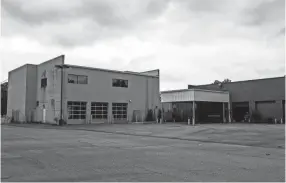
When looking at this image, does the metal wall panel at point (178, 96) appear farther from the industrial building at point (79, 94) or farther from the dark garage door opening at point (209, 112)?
the dark garage door opening at point (209, 112)

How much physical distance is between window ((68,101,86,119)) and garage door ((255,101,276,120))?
23.8 m

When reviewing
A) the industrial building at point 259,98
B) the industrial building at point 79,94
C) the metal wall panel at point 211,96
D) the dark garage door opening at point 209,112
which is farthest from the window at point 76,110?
the industrial building at point 259,98

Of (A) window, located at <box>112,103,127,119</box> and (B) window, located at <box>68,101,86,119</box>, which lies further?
(A) window, located at <box>112,103,127,119</box>

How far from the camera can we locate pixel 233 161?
32.4 feet

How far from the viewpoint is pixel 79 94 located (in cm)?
4031

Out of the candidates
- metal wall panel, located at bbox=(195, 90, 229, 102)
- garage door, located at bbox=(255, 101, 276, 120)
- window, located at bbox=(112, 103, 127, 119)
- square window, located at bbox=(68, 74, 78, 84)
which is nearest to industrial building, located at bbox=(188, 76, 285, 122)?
garage door, located at bbox=(255, 101, 276, 120)

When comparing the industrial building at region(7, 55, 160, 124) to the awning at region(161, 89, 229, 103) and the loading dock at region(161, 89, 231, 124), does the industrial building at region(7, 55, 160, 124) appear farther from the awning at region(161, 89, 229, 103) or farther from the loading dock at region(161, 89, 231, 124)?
the awning at region(161, 89, 229, 103)

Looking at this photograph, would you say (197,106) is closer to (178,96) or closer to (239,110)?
(239,110)

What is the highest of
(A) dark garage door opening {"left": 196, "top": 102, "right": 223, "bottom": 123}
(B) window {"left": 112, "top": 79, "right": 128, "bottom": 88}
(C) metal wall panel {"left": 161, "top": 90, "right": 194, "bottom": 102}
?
(B) window {"left": 112, "top": 79, "right": 128, "bottom": 88}

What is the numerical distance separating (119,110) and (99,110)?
3.51 m

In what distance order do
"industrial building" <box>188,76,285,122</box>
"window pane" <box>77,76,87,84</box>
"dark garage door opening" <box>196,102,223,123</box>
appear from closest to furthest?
"industrial building" <box>188,76,285,122</box> < "window pane" <box>77,76,87,84</box> < "dark garage door opening" <box>196,102,223,123</box>

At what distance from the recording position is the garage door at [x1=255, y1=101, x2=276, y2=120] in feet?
134

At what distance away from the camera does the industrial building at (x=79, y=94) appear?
39562mm

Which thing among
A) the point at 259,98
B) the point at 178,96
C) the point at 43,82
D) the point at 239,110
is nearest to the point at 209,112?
the point at 239,110
